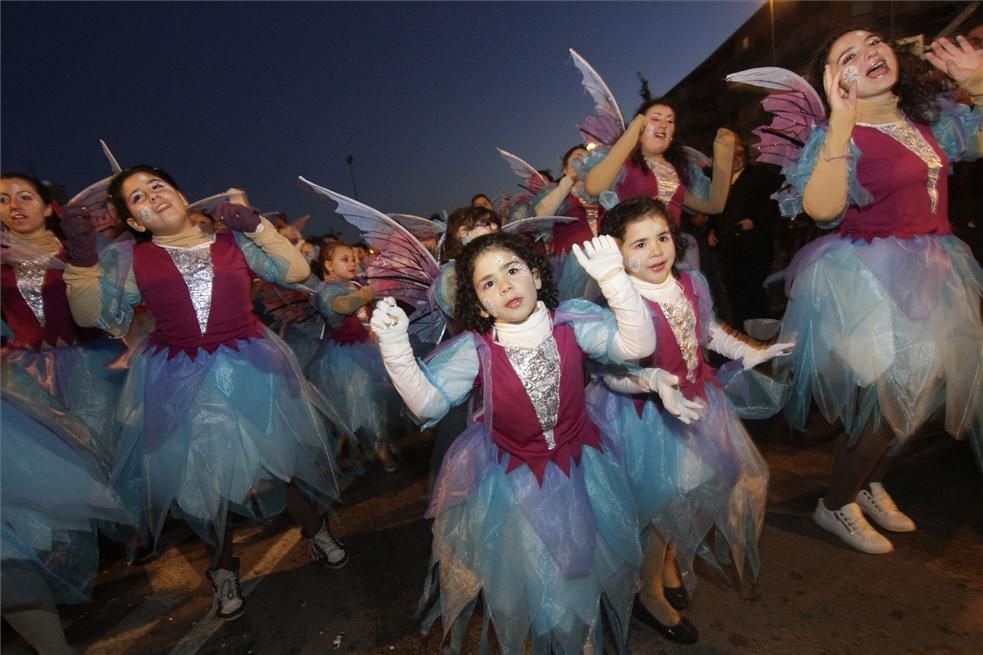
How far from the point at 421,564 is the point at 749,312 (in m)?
4.15

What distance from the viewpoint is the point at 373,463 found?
4.47 metres

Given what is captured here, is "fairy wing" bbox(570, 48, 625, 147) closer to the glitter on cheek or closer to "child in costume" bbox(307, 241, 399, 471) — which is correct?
the glitter on cheek

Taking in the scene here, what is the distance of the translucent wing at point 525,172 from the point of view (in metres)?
5.08

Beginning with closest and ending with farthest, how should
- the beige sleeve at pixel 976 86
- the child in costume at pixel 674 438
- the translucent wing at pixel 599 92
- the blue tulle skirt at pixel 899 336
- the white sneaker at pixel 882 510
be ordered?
1. the child in costume at pixel 674 438
2. the blue tulle skirt at pixel 899 336
3. the beige sleeve at pixel 976 86
4. the white sneaker at pixel 882 510
5. the translucent wing at pixel 599 92

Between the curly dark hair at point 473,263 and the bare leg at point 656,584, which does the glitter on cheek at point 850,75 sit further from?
the bare leg at point 656,584

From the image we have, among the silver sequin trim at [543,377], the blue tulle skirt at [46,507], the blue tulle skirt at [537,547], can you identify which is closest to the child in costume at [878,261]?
the blue tulle skirt at [537,547]

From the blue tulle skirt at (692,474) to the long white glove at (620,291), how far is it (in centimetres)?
47

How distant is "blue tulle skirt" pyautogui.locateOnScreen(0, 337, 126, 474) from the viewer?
10.4ft

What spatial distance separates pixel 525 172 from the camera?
17.0 feet

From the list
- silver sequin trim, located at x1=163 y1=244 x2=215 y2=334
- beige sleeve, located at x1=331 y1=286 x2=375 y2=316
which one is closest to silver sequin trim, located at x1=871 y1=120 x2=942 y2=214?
beige sleeve, located at x1=331 y1=286 x2=375 y2=316

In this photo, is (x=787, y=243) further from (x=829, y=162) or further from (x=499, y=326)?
(x=499, y=326)

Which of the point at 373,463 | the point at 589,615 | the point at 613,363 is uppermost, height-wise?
the point at 613,363

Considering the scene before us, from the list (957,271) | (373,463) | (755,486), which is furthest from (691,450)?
(373,463)

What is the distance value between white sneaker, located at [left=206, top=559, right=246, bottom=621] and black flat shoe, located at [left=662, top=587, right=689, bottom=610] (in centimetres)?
204
